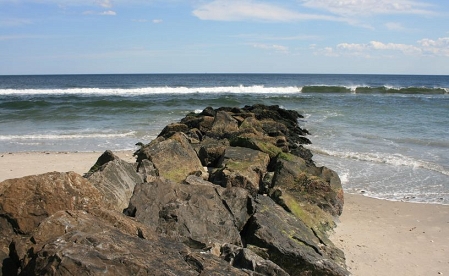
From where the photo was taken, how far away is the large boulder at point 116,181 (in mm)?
5836

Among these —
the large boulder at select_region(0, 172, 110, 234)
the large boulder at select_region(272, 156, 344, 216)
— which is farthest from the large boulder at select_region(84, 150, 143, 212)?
the large boulder at select_region(272, 156, 344, 216)

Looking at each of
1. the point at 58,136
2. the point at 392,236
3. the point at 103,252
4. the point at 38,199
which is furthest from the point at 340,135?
the point at 103,252

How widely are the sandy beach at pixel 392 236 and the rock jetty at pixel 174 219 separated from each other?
1.34ft

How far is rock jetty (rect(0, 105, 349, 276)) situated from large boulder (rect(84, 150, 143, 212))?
0.06 feet

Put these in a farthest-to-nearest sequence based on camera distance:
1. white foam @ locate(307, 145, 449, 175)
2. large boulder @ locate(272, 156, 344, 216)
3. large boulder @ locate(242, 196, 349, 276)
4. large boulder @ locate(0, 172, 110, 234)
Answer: white foam @ locate(307, 145, 449, 175) → large boulder @ locate(272, 156, 344, 216) → large boulder @ locate(242, 196, 349, 276) → large boulder @ locate(0, 172, 110, 234)

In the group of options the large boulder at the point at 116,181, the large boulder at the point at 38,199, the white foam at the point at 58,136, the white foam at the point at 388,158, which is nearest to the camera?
the large boulder at the point at 38,199

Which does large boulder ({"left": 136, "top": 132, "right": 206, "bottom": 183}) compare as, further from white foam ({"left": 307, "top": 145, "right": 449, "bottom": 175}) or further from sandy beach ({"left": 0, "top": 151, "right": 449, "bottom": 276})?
white foam ({"left": 307, "top": 145, "right": 449, "bottom": 175})

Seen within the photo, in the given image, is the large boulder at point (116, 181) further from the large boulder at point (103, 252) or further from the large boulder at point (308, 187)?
the large boulder at point (308, 187)

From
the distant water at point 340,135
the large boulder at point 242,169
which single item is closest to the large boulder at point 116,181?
the large boulder at point 242,169

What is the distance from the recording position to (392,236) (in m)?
7.36

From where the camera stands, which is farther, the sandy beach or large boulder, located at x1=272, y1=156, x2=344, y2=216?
large boulder, located at x1=272, y1=156, x2=344, y2=216

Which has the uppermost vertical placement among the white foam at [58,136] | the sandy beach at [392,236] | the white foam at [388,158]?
the white foam at [58,136]

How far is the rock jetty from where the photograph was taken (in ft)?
11.9

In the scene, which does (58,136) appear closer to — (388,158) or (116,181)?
(388,158)
